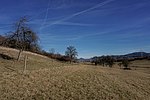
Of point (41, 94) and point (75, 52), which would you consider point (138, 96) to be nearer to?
point (41, 94)

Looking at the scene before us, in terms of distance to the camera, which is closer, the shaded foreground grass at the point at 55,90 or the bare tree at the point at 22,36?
the shaded foreground grass at the point at 55,90

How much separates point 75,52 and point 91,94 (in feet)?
300

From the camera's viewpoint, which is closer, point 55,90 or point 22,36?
point 55,90

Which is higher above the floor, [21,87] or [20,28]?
[20,28]

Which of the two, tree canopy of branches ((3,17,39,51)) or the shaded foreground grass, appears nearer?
the shaded foreground grass

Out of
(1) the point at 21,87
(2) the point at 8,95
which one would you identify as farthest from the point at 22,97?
(1) the point at 21,87

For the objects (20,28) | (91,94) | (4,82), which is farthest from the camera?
(20,28)

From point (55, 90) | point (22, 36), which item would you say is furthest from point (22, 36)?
point (55, 90)

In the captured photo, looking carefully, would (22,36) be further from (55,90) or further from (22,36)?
(55,90)

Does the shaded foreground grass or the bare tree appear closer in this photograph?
the shaded foreground grass

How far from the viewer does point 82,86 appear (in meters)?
25.5

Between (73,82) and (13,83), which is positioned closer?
(13,83)

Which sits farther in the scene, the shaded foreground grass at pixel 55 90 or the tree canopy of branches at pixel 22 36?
the tree canopy of branches at pixel 22 36

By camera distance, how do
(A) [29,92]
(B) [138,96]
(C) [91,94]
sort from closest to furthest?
1. (A) [29,92]
2. (C) [91,94]
3. (B) [138,96]
